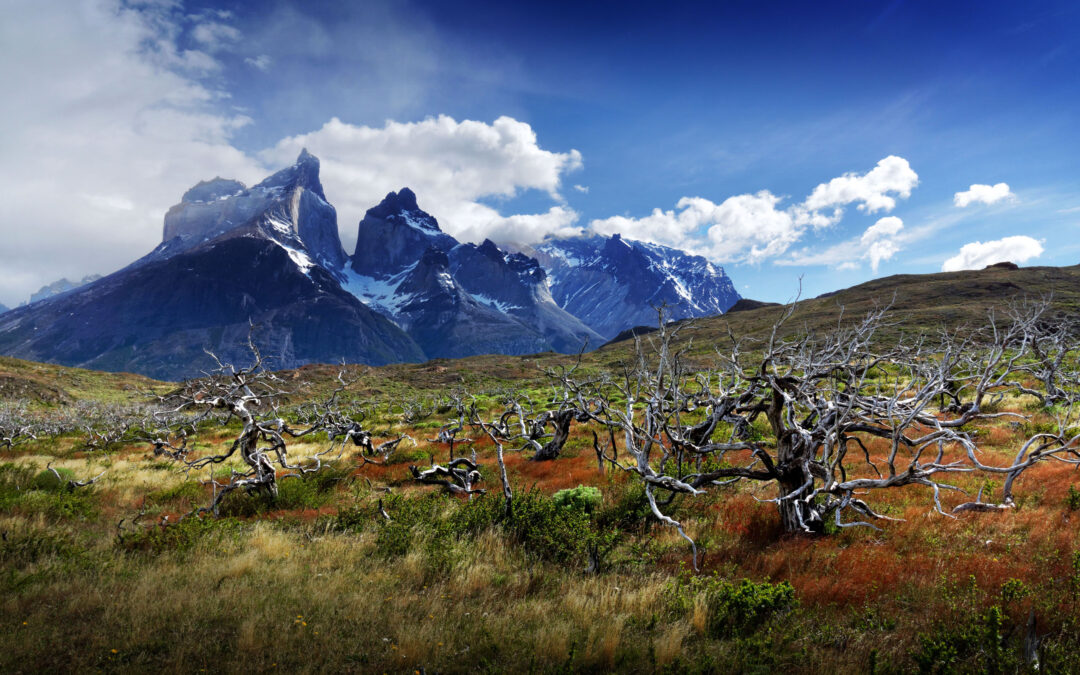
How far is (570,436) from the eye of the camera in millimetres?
21656

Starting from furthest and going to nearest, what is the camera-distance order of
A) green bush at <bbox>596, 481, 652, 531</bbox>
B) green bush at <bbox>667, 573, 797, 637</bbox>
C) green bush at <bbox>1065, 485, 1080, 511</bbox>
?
1. green bush at <bbox>596, 481, 652, 531</bbox>
2. green bush at <bbox>1065, 485, 1080, 511</bbox>
3. green bush at <bbox>667, 573, 797, 637</bbox>

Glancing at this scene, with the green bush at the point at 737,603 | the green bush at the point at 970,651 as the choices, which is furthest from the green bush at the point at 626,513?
the green bush at the point at 970,651

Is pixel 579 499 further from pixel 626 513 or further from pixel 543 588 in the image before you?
pixel 543 588

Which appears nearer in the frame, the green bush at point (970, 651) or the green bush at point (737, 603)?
the green bush at point (970, 651)

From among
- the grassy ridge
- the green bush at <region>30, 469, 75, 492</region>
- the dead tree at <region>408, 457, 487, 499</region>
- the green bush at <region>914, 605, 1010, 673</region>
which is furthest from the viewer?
the green bush at <region>30, 469, 75, 492</region>

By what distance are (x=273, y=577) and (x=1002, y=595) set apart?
9275 millimetres

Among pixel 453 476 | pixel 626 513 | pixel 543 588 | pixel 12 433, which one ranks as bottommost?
pixel 453 476

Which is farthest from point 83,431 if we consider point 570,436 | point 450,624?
point 450,624

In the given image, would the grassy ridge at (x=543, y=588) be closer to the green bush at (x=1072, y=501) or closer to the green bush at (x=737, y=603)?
the green bush at (x=737, y=603)

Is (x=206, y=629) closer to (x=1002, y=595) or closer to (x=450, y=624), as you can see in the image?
(x=450, y=624)

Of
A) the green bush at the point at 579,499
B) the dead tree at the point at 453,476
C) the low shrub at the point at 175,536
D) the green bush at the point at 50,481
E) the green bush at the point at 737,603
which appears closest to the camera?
the green bush at the point at 737,603

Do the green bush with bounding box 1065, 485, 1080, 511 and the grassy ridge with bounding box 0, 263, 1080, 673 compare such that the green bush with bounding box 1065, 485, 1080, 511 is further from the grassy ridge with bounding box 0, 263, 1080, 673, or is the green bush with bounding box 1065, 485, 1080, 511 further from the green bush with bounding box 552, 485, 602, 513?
the green bush with bounding box 552, 485, 602, 513

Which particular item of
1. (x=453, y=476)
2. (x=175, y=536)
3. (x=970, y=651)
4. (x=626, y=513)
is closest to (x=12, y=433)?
(x=175, y=536)

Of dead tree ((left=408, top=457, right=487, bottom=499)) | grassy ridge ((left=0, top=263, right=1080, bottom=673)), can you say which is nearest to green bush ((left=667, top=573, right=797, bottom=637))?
grassy ridge ((left=0, top=263, right=1080, bottom=673))
